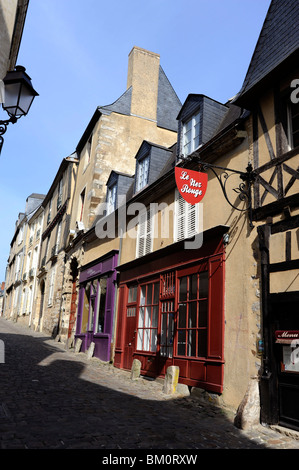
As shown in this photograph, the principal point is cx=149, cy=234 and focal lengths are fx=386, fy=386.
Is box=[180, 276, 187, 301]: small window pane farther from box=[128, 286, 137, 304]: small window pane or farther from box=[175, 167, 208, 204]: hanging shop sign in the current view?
box=[128, 286, 137, 304]: small window pane

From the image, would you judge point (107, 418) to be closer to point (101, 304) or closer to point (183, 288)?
point (183, 288)

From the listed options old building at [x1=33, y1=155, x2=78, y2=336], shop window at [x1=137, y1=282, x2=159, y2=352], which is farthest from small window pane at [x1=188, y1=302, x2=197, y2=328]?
old building at [x1=33, y1=155, x2=78, y2=336]

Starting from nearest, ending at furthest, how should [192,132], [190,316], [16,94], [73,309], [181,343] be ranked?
[16,94], [190,316], [181,343], [192,132], [73,309]

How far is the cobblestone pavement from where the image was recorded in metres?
4.22

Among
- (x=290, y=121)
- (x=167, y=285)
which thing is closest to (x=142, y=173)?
(x=167, y=285)

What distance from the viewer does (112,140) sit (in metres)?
15.8

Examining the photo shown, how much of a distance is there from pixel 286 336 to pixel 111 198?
9798 mm

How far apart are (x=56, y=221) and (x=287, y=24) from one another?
667 inches

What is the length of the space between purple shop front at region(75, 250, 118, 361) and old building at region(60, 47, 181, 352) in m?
0.22

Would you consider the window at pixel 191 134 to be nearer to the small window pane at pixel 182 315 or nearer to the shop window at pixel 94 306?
the small window pane at pixel 182 315

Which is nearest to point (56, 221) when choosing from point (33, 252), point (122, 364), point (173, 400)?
point (33, 252)

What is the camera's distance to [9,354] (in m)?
10.8

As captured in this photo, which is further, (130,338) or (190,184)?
(130,338)
